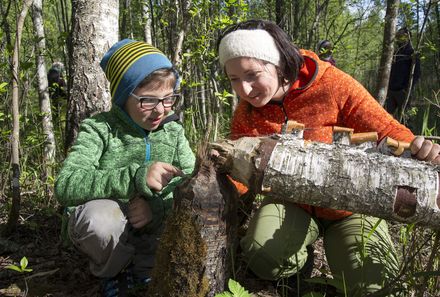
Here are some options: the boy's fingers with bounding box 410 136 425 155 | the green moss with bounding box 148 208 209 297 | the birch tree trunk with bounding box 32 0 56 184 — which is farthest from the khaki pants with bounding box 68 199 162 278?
the birch tree trunk with bounding box 32 0 56 184

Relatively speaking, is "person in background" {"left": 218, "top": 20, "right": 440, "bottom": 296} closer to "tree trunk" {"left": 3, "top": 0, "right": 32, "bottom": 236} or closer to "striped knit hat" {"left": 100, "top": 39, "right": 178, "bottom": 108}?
"striped knit hat" {"left": 100, "top": 39, "right": 178, "bottom": 108}

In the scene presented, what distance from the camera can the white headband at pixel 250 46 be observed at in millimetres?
1941

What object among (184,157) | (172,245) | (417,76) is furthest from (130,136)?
(417,76)

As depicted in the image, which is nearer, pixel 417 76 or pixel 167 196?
pixel 167 196

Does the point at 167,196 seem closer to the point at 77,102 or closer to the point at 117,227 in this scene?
the point at 117,227

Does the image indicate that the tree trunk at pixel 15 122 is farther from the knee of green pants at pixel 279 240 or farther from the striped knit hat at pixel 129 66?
the knee of green pants at pixel 279 240

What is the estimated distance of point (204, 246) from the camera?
5.04 ft

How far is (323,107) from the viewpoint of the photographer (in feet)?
7.01

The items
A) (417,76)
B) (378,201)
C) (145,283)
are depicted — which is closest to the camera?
(378,201)

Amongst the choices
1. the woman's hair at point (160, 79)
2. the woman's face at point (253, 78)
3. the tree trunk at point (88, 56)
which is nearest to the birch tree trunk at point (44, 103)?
the tree trunk at point (88, 56)

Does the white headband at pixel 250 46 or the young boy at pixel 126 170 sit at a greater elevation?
the white headband at pixel 250 46

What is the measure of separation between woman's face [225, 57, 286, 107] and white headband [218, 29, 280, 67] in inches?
1.0

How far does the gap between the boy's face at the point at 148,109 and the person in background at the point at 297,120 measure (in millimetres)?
380

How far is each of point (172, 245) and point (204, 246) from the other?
0.44ft
